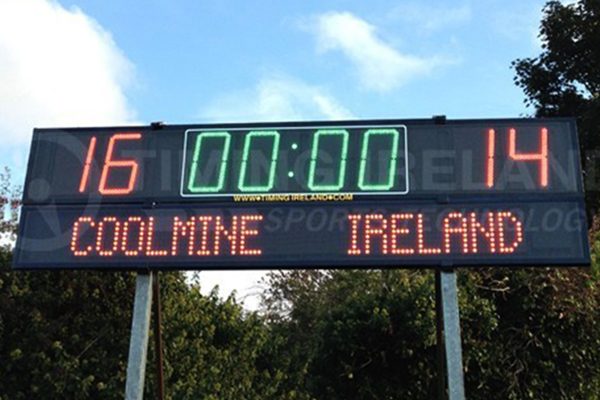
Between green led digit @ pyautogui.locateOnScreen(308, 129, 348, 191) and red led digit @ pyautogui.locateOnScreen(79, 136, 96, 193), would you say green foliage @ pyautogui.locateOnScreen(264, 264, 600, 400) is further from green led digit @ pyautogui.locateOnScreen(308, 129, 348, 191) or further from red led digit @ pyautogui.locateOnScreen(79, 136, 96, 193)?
red led digit @ pyautogui.locateOnScreen(79, 136, 96, 193)

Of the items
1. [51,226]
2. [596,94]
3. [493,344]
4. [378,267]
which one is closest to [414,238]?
[378,267]

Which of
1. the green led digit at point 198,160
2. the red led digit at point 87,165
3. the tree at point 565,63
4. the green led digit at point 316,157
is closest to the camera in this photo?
the green led digit at point 316,157

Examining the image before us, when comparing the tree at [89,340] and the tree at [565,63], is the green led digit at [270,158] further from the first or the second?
the tree at [565,63]

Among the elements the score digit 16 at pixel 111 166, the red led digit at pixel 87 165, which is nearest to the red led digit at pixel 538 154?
the score digit 16 at pixel 111 166

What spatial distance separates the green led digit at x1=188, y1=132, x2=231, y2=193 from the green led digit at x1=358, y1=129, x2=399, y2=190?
160 centimetres

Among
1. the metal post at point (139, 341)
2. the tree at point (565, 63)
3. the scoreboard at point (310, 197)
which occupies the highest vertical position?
the tree at point (565, 63)

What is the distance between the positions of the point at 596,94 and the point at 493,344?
478 inches

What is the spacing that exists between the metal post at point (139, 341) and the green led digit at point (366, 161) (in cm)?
274

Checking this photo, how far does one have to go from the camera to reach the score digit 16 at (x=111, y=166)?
8961 mm

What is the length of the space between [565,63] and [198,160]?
18.1 meters

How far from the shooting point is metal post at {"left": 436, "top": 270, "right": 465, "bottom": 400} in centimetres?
807

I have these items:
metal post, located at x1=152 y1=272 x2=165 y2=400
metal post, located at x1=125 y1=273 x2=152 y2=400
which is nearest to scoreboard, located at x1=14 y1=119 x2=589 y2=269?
metal post, located at x1=125 y1=273 x2=152 y2=400

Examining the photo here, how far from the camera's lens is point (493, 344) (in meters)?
13.7

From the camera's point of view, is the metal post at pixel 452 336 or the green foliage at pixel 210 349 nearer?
the metal post at pixel 452 336
